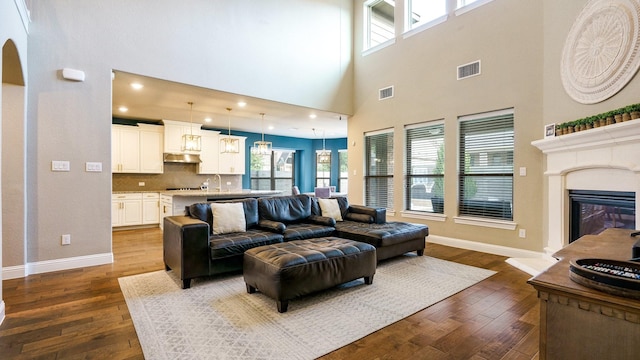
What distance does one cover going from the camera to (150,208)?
6.91m

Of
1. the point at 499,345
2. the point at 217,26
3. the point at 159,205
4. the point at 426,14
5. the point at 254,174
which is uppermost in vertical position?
the point at 426,14

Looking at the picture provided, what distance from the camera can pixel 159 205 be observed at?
7.05 m

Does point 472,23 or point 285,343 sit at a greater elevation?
point 472,23

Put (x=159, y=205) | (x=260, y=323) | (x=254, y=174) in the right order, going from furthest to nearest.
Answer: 1. (x=254, y=174)
2. (x=159, y=205)
3. (x=260, y=323)

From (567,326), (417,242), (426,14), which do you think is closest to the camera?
(567,326)

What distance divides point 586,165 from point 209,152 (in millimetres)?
7639

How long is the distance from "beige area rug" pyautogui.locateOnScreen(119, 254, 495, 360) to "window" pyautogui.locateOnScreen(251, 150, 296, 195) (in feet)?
21.6

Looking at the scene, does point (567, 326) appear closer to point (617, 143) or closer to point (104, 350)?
point (104, 350)

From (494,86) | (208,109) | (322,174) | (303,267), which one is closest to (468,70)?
(494,86)

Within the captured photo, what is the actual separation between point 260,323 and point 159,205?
5794 mm

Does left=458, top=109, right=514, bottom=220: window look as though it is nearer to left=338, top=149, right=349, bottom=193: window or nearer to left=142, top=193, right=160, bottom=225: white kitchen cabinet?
left=338, top=149, right=349, bottom=193: window

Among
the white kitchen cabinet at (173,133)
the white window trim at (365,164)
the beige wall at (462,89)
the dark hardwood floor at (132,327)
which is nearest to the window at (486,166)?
the beige wall at (462,89)

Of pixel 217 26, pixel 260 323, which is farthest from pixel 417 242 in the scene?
pixel 217 26

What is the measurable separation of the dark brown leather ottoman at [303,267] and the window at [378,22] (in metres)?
5.07
